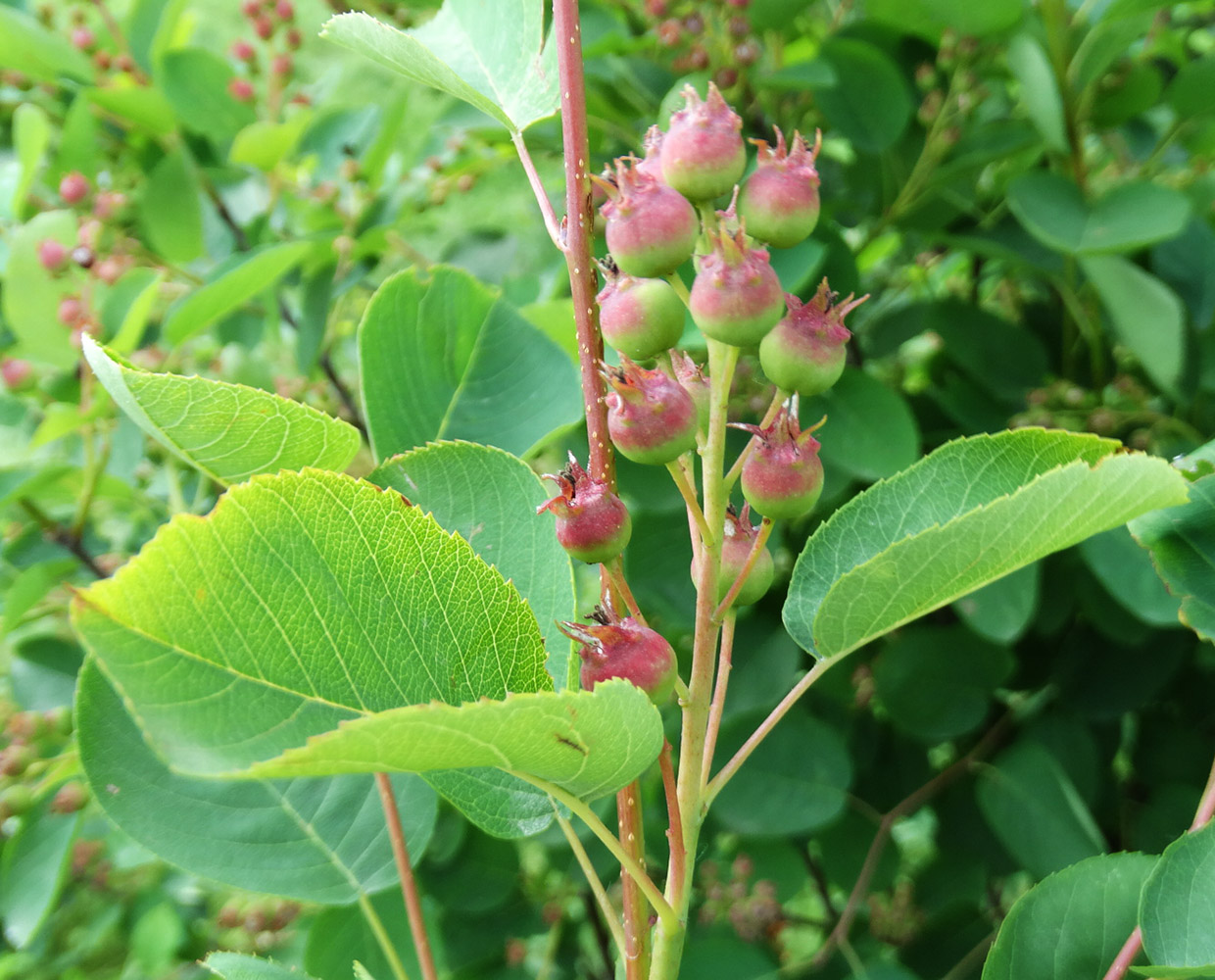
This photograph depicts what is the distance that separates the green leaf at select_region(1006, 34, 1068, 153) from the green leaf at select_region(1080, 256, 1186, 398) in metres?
0.15

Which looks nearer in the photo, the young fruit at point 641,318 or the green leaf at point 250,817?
the young fruit at point 641,318

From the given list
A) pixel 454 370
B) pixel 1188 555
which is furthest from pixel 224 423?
pixel 1188 555

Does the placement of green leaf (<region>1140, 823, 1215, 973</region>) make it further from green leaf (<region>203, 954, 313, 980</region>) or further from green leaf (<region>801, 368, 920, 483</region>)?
green leaf (<region>801, 368, 920, 483</region>)

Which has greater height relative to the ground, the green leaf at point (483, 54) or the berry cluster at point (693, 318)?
the green leaf at point (483, 54)

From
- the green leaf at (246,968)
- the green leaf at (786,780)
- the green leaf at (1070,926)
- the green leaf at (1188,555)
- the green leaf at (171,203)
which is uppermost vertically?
the green leaf at (171,203)

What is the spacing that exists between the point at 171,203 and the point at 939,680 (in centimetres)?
111

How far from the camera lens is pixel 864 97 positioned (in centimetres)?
118

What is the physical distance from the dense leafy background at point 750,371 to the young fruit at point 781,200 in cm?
30

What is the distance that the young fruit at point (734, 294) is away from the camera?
442 millimetres

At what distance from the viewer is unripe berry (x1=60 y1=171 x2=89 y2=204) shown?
1.25 meters

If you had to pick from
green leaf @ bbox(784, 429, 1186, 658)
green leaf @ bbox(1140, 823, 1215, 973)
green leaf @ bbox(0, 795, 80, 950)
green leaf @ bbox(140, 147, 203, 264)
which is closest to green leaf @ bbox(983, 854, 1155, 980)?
green leaf @ bbox(1140, 823, 1215, 973)

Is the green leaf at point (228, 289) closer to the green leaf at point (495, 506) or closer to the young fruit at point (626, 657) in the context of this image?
the green leaf at point (495, 506)

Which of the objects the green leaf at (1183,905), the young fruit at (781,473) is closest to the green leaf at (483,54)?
the young fruit at (781,473)

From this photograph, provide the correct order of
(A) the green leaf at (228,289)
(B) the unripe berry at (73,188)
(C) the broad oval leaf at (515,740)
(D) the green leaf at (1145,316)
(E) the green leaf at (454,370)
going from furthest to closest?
(B) the unripe berry at (73,188), (D) the green leaf at (1145,316), (A) the green leaf at (228,289), (E) the green leaf at (454,370), (C) the broad oval leaf at (515,740)
